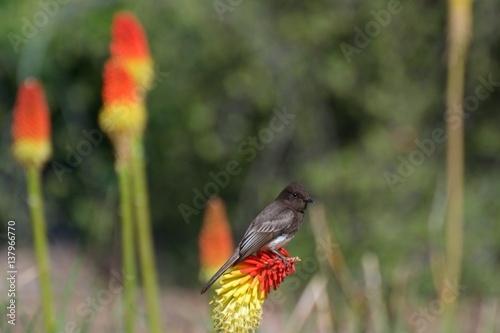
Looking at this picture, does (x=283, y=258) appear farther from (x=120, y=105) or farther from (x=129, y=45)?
(x=129, y=45)

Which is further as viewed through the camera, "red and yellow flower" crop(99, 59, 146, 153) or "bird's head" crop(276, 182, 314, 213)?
"red and yellow flower" crop(99, 59, 146, 153)

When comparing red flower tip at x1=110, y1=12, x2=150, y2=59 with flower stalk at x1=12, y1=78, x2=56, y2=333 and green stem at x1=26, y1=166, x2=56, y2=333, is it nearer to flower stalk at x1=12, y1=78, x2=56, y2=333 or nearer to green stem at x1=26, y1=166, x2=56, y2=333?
flower stalk at x1=12, y1=78, x2=56, y2=333

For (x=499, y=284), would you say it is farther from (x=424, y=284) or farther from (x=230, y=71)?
(x=230, y=71)

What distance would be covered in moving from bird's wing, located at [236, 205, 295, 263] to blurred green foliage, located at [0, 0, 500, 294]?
11.3 metres

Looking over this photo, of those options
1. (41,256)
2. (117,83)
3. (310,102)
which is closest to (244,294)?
(41,256)

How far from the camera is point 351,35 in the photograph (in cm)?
1533

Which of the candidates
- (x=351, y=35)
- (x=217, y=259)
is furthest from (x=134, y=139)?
(x=351, y=35)
